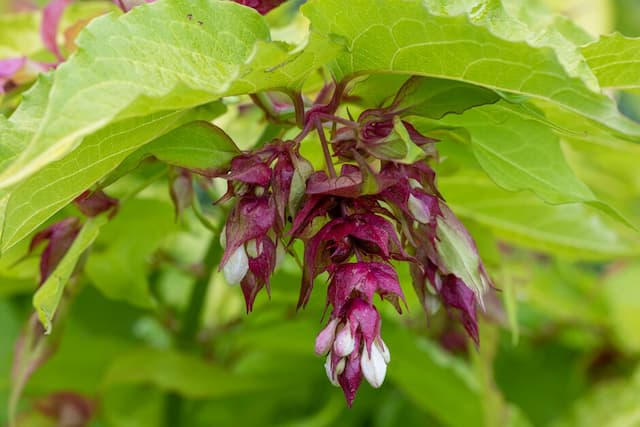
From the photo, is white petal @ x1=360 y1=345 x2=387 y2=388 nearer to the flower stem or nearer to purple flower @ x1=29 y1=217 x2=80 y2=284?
the flower stem

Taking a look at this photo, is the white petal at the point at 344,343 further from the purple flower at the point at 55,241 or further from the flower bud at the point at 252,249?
the purple flower at the point at 55,241

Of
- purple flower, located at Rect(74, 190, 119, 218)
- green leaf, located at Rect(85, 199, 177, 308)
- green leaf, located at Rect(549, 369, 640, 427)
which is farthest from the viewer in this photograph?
green leaf, located at Rect(549, 369, 640, 427)

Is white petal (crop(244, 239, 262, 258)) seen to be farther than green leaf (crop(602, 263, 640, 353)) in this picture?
No

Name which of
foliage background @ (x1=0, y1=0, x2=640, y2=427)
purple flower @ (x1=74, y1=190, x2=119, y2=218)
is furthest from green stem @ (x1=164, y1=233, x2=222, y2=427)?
purple flower @ (x1=74, y1=190, x2=119, y2=218)

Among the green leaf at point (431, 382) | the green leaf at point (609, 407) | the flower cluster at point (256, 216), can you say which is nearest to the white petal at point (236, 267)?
the flower cluster at point (256, 216)

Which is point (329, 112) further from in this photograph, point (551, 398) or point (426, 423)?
point (551, 398)

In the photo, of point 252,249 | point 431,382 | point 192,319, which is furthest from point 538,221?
point 252,249

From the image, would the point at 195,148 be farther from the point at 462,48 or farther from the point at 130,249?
the point at 130,249
